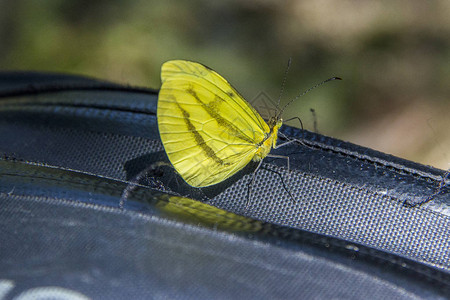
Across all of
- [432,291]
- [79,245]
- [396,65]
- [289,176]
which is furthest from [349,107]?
[79,245]

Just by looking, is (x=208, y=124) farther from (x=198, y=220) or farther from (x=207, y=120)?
(x=198, y=220)

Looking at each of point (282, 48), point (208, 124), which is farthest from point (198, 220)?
point (282, 48)

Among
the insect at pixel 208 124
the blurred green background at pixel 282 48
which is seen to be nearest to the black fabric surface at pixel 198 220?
the insect at pixel 208 124

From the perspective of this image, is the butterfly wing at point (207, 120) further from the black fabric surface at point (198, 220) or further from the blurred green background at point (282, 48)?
the blurred green background at point (282, 48)

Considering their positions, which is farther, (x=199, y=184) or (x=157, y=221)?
(x=199, y=184)

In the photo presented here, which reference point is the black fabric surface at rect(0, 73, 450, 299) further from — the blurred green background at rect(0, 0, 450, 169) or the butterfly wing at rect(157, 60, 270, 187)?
the blurred green background at rect(0, 0, 450, 169)

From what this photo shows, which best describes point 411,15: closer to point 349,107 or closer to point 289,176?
point 349,107

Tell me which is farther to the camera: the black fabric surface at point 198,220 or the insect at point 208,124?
the insect at point 208,124
